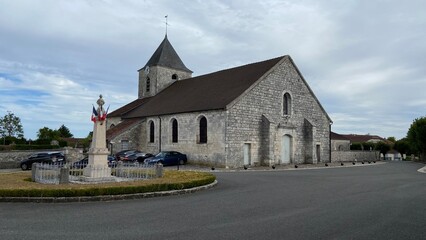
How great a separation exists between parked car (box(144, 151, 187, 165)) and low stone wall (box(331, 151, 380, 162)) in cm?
1691

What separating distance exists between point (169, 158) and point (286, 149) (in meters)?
10.1

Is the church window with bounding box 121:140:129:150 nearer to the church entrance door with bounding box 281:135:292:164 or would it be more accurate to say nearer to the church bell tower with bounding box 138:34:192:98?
the church bell tower with bounding box 138:34:192:98

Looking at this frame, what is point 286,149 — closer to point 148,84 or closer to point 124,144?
point 124,144

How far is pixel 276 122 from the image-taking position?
29.7 metres

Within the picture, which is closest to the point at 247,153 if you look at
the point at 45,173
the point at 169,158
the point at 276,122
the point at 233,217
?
the point at 276,122

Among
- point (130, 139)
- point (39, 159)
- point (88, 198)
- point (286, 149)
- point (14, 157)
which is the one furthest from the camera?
point (130, 139)

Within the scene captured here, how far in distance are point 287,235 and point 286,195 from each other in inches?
207

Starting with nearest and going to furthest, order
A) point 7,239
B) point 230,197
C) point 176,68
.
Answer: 1. point 7,239
2. point 230,197
3. point 176,68

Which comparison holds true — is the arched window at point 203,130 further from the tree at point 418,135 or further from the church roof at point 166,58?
the tree at point 418,135

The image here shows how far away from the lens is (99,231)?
23.4ft

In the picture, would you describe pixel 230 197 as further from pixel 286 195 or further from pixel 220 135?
pixel 220 135

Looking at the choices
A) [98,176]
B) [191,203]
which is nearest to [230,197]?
[191,203]

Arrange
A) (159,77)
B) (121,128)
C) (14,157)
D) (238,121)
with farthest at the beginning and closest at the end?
(159,77), (121,128), (14,157), (238,121)

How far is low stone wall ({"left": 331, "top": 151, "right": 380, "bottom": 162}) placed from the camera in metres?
37.3
